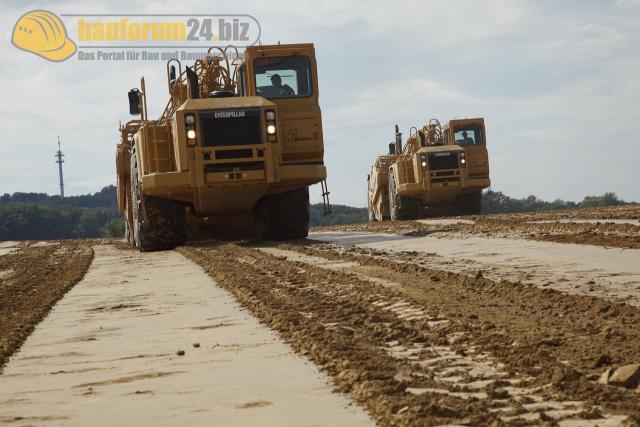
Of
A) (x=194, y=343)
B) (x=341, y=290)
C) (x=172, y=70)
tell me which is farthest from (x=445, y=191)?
(x=194, y=343)

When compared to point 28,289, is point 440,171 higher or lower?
higher

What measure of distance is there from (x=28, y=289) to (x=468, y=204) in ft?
85.3

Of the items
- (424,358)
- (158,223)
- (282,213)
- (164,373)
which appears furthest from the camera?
(282,213)

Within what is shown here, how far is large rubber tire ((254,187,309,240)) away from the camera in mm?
20062

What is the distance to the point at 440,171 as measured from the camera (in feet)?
110

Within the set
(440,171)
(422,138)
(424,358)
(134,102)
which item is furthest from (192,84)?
(422,138)

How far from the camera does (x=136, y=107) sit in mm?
19609

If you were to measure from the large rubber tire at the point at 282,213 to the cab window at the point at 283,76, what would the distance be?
205cm

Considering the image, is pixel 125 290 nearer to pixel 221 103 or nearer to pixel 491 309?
pixel 491 309

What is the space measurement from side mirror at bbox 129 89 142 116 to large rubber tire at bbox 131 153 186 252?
1.36 m

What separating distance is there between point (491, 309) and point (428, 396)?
300 centimetres

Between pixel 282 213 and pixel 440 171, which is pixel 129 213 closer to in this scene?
pixel 282 213

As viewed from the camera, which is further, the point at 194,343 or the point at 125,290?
the point at 125,290

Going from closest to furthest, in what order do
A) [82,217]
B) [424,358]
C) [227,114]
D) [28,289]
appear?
[424,358]
[28,289]
[227,114]
[82,217]
